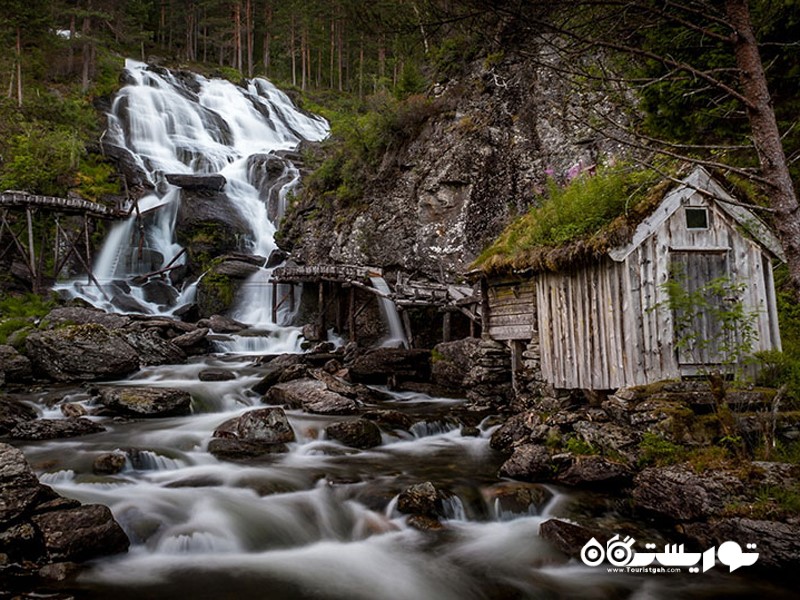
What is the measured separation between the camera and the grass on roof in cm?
762

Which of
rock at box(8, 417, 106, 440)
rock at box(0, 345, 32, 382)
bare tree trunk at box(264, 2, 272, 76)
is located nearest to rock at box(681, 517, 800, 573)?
rock at box(8, 417, 106, 440)

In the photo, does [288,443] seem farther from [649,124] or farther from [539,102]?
[539,102]

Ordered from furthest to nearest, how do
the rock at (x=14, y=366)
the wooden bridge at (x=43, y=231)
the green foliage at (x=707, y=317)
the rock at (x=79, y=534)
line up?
the wooden bridge at (x=43, y=231) → the rock at (x=14, y=366) → the green foliage at (x=707, y=317) → the rock at (x=79, y=534)

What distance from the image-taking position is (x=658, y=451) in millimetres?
6773

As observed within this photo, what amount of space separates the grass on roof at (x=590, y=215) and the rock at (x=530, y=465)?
10.0 ft

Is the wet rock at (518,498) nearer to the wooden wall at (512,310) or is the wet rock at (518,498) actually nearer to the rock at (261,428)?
the rock at (261,428)

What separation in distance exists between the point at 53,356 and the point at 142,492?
10406 millimetres

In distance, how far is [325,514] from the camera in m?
6.84

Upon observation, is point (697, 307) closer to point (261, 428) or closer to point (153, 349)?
point (261, 428)

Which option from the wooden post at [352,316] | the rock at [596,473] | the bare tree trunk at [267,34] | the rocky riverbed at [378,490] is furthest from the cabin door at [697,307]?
the bare tree trunk at [267,34]

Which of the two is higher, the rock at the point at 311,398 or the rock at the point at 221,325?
the rock at the point at 221,325

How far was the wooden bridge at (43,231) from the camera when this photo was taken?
2097cm

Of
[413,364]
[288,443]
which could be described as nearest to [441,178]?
[413,364]

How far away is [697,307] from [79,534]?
8.24 metres
